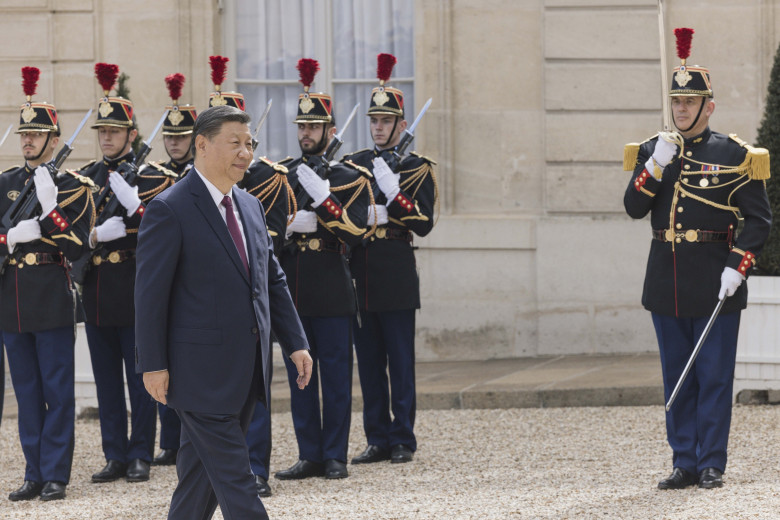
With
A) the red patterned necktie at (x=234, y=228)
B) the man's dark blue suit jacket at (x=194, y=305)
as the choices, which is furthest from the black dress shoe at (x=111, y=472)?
the red patterned necktie at (x=234, y=228)

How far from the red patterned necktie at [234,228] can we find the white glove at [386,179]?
2660 millimetres

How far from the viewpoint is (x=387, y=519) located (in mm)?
5375

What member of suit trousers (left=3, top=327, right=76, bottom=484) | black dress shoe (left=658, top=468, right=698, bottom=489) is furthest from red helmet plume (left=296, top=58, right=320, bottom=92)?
black dress shoe (left=658, top=468, right=698, bottom=489)

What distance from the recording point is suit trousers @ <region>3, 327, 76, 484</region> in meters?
6.23

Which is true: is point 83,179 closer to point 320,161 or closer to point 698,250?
point 320,161

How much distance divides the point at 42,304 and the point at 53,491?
0.91m

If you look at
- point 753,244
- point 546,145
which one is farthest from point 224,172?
point 546,145

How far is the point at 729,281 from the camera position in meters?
5.72

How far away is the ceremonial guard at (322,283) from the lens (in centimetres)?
645

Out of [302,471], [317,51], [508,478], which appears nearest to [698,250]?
[508,478]

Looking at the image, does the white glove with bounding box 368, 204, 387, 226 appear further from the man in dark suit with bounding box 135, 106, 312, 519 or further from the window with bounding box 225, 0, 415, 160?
the window with bounding box 225, 0, 415, 160

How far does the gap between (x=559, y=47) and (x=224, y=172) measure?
6190 millimetres

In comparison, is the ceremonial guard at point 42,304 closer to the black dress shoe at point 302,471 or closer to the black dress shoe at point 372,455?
the black dress shoe at point 302,471

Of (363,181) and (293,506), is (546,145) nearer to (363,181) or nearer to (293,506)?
(363,181)
